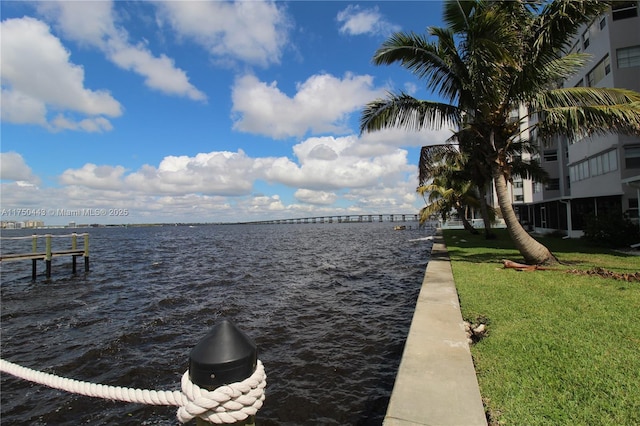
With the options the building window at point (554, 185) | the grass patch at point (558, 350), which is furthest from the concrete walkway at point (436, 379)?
the building window at point (554, 185)

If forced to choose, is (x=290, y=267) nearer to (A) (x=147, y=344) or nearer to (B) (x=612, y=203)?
(A) (x=147, y=344)

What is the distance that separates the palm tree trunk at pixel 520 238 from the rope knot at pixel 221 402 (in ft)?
38.9

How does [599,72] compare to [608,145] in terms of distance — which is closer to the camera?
[608,145]

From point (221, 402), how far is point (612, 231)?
20303 mm

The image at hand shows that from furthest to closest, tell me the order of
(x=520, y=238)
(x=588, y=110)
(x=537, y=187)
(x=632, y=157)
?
(x=537, y=187)
(x=632, y=157)
(x=520, y=238)
(x=588, y=110)

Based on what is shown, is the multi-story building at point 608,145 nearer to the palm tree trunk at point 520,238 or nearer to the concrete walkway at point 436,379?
the palm tree trunk at point 520,238

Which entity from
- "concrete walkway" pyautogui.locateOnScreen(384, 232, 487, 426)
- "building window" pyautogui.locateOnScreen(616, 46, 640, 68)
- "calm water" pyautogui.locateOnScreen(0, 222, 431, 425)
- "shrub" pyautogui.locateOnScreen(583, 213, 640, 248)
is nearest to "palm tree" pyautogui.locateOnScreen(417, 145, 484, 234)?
"shrub" pyautogui.locateOnScreen(583, 213, 640, 248)

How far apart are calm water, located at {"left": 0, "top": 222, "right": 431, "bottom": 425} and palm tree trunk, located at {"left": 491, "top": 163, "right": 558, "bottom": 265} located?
3837 mm

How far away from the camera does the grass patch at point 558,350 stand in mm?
3330

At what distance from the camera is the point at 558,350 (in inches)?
183

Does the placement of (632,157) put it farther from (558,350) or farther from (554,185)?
(558,350)

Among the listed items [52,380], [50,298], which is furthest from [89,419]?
[50,298]

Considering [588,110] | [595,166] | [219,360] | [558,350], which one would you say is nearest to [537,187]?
[595,166]

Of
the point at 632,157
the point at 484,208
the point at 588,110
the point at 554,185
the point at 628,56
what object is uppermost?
the point at 628,56
